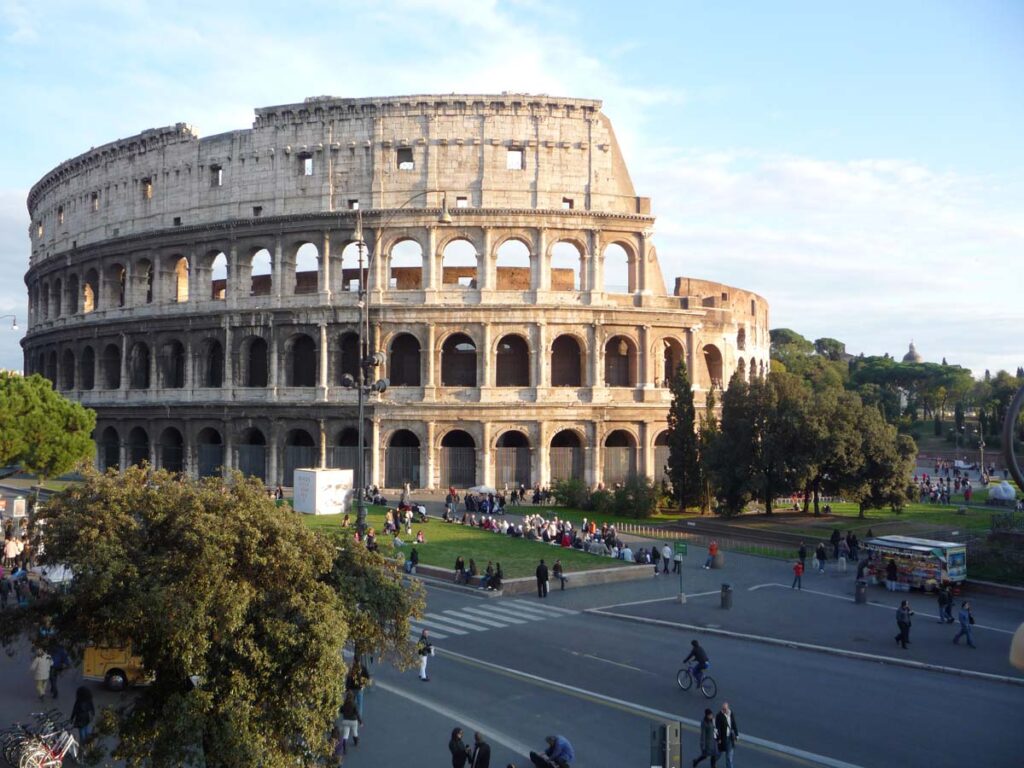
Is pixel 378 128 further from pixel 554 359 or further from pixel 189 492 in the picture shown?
pixel 189 492

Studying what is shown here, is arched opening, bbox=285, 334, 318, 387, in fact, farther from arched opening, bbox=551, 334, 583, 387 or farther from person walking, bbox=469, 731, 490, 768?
person walking, bbox=469, 731, 490, 768

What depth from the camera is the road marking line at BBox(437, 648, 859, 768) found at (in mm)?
12359

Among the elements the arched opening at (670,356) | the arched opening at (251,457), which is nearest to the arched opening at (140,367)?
the arched opening at (251,457)

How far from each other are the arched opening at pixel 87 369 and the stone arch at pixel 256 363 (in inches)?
492

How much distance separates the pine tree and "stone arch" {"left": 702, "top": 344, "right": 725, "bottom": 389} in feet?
39.0

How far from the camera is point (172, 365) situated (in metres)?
48.8

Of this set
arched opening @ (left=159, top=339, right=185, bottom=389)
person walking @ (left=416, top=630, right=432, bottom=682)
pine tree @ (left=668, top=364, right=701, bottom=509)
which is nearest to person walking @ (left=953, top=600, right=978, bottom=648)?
person walking @ (left=416, top=630, right=432, bottom=682)

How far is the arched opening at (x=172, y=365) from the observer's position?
4778 cm

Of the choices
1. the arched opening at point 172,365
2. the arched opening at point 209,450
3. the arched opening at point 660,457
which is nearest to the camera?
the arched opening at point 660,457

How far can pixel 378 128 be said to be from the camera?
141ft

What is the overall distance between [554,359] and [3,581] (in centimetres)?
2908

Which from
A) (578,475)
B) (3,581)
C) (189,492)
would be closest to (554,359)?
(578,475)

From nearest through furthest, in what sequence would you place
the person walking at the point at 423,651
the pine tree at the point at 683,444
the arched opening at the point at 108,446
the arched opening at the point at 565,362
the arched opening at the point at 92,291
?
the person walking at the point at 423,651, the pine tree at the point at 683,444, the arched opening at the point at 565,362, the arched opening at the point at 108,446, the arched opening at the point at 92,291

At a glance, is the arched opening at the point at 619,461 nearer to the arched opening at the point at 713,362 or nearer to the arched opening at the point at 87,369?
the arched opening at the point at 713,362
